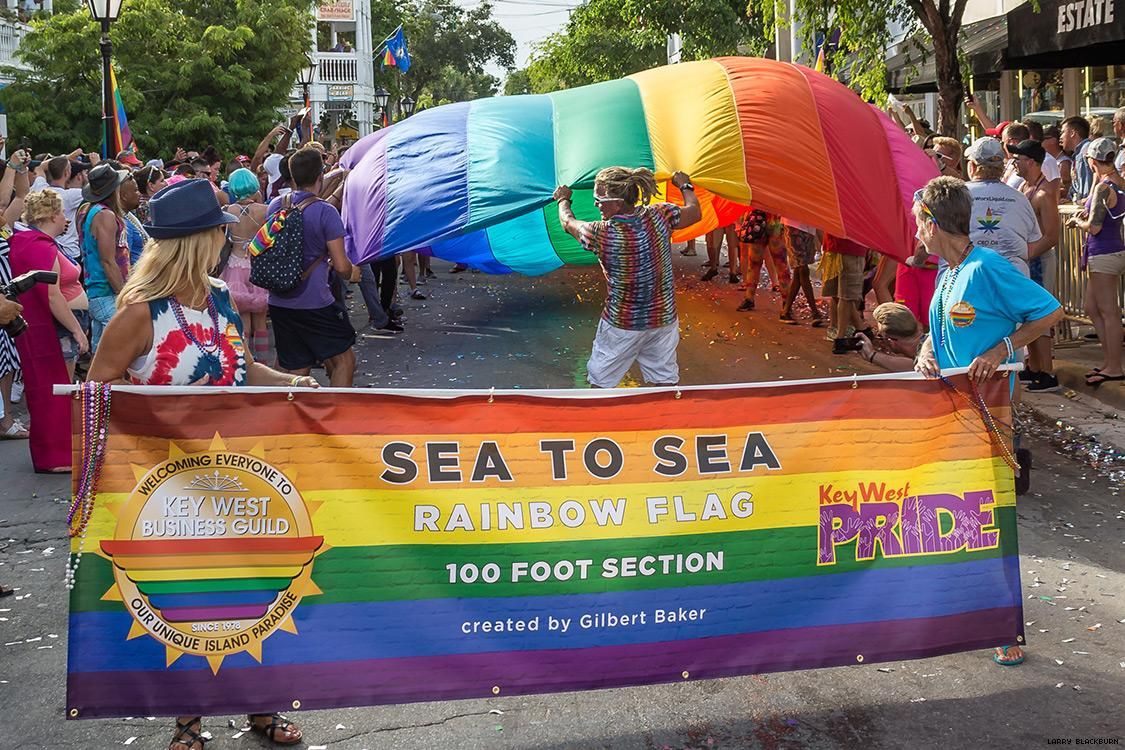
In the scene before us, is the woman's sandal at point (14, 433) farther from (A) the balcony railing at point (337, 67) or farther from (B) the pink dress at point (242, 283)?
(A) the balcony railing at point (337, 67)

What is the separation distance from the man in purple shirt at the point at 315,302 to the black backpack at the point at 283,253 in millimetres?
42

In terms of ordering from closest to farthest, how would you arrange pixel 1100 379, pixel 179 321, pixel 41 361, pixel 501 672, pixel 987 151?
1. pixel 501 672
2. pixel 179 321
3. pixel 987 151
4. pixel 41 361
5. pixel 1100 379

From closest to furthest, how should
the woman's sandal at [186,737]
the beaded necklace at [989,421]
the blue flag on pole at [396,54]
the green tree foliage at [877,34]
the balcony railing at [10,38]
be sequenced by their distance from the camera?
the woman's sandal at [186,737] < the beaded necklace at [989,421] < the green tree foliage at [877,34] < the balcony railing at [10,38] < the blue flag on pole at [396,54]

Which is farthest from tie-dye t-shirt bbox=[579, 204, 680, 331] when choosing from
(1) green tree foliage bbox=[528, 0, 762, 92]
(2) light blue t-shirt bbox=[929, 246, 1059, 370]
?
(1) green tree foliage bbox=[528, 0, 762, 92]

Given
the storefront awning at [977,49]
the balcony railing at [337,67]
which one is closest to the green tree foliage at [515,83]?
the balcony railing at [337,67]

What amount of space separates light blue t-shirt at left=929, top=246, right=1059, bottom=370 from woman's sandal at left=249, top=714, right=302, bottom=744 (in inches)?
113

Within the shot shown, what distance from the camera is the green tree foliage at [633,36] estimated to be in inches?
1203

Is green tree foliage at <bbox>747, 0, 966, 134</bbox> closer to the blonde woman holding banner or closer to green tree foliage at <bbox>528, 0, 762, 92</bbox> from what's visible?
the blonde woman holding banner

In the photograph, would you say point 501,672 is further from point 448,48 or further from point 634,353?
point 448,48

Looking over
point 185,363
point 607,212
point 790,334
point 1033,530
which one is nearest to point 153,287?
point 185,363

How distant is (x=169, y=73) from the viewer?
101ft

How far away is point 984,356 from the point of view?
15.9 ft

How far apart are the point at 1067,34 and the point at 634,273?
29.4 feet

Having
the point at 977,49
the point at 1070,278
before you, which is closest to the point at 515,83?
the point at 977,49
